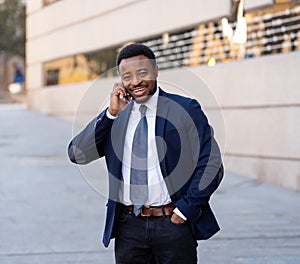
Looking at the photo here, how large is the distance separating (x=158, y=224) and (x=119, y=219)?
21 cm

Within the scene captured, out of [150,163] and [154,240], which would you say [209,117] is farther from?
[154,240]

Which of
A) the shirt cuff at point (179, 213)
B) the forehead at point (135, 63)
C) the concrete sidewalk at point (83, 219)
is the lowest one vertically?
the concrete sidewalk at point (83, 219)

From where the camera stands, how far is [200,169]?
354cm

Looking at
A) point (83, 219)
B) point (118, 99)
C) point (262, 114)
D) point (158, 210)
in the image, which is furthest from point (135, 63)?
point (262, 114)

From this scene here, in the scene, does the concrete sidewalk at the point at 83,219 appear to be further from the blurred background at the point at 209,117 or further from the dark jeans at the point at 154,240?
the dark jeans at the point at 154,240

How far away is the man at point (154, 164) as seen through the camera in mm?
3539

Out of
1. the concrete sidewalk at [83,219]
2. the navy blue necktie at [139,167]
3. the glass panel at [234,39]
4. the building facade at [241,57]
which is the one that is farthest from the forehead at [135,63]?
the glass panel at [234,39]

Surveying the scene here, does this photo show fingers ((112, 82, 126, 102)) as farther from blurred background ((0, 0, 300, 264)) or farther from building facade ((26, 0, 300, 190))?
building facade ((26, 0, 300, 190))

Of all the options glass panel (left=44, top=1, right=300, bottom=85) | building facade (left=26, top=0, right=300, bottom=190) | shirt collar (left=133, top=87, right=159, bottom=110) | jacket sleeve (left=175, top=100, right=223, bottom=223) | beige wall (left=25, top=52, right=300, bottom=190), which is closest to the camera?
jacket sleeve (left=175, top=100, right=223, bottom=223)

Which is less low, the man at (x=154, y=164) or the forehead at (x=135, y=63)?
the forehead at (x=135, y=63)

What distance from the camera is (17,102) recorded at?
35.9 m

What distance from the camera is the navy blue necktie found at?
354 cm

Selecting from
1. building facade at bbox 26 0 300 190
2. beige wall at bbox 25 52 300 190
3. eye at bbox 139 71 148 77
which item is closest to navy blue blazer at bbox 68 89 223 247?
eye at bbox 139 71 148 77

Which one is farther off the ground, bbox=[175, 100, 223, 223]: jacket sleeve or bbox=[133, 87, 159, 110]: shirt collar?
bbox=[133, 87, 159, 110]: shirt collar
